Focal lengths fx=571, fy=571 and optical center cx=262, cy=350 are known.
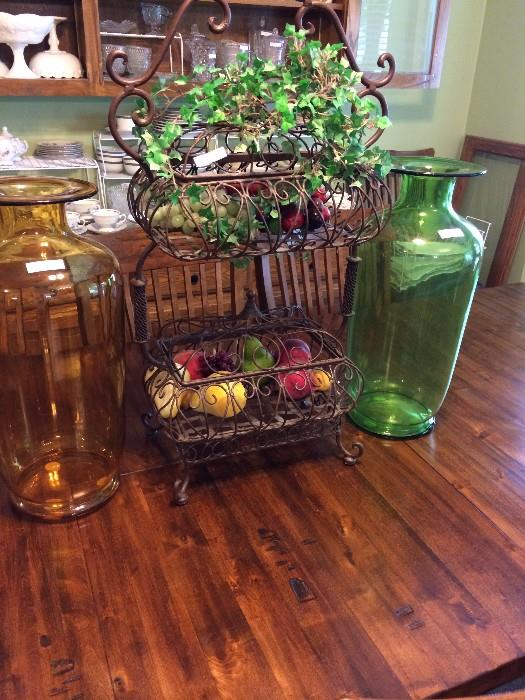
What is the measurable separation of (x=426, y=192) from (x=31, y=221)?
23.2 inches

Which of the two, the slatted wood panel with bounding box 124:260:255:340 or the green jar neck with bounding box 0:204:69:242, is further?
the slatted wood panel with bounding box 124:260:255:340

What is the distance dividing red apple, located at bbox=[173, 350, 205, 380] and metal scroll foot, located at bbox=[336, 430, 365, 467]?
242 mm

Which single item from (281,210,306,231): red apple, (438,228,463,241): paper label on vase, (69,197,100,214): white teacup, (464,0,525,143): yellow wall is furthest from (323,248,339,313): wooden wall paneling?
(464,0,525,143): yellow wall

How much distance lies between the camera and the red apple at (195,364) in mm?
833

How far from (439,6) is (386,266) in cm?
210

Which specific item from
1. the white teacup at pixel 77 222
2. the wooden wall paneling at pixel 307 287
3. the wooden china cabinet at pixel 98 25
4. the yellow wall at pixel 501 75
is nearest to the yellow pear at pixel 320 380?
the wooden wall paneling at pixel 307 287

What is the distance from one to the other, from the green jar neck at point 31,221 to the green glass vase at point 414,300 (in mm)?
499

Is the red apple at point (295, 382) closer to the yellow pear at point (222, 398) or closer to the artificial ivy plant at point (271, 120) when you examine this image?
the yellow pear at point (222, 398)

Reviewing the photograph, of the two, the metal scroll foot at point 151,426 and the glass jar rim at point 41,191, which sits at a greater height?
the glass jar rim at point 41,191

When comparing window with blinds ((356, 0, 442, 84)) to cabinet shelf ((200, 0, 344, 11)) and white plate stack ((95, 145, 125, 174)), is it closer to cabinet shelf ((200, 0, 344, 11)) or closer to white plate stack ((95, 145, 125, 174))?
cabinet shelf ((200, 0, 344, 11))

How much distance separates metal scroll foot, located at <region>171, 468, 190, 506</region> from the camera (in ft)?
2.65

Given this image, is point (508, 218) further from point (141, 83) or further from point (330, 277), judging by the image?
point (141, 83)

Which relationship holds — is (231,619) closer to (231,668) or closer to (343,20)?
(231,668)

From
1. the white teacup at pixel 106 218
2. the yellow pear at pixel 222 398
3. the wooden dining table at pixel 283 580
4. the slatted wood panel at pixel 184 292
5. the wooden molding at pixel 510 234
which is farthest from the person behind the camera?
the wooden molding at pixel 510 234
